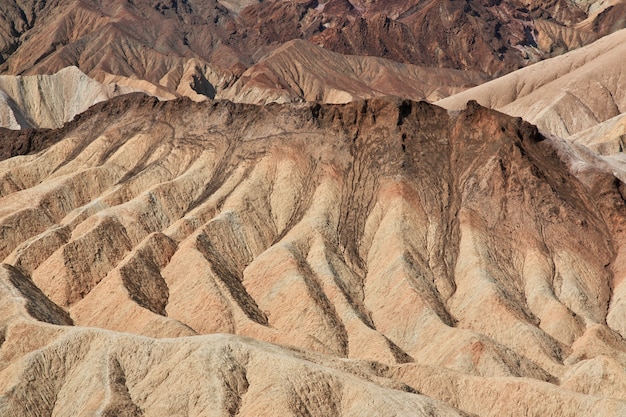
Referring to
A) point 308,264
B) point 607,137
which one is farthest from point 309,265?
point 607,137

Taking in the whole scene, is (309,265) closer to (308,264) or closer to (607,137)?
(308,264)

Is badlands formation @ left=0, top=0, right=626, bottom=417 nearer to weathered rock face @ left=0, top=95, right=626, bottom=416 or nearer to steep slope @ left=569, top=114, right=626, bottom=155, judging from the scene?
weathered rock face @ left=0, top=95, right=626, bottom=416

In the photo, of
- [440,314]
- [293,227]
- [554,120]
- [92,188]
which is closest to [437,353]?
[440,314]

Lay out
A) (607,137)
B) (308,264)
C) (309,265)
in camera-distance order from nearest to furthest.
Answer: (309,265) → (308,264) → (607,137)

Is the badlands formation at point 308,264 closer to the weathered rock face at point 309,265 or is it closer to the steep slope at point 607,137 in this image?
the weathered rock face at point 309,265

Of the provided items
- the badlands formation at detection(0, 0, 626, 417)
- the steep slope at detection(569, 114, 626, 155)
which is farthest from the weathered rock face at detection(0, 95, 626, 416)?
the steep slope at detection(569, 114, 626, 155)

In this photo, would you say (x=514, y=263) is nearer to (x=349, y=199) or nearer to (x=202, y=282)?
(x=349, y=199)
